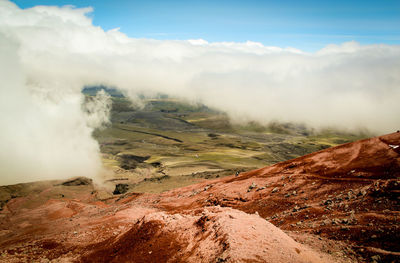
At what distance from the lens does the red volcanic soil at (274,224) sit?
1280 centimetres

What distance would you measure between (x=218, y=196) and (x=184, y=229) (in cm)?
1791

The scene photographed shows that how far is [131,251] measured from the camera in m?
16.0

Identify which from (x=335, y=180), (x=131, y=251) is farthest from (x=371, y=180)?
(x=131, y=251)

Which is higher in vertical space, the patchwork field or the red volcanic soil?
the red volcanic soil

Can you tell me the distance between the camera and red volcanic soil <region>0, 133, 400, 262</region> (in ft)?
42.0

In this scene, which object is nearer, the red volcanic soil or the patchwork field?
the red volcanic soil

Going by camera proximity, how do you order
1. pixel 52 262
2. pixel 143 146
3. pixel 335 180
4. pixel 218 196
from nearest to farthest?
pixel 52 262, pixel 335 180, pixel 218 196, pixel 143 146

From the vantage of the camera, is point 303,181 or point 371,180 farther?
point 303,181

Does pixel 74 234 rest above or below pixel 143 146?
above

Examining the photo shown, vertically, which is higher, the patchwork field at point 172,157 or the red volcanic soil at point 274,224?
the red volcanic soil at point 274,224

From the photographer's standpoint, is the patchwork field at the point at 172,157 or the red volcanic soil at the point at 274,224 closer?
the red volcanic soil at the point at 274,224

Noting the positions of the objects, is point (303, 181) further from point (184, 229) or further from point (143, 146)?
point (143, 146)

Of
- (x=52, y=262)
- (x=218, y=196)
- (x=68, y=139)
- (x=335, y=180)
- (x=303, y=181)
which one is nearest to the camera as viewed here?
(x=52, y=262)

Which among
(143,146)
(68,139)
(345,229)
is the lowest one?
(143,146)
